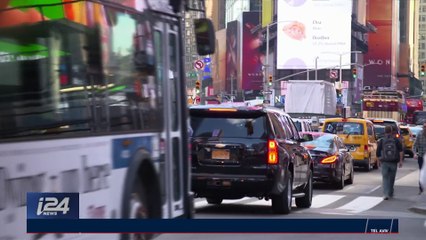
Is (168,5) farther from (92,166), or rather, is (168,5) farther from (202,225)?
(202,225)

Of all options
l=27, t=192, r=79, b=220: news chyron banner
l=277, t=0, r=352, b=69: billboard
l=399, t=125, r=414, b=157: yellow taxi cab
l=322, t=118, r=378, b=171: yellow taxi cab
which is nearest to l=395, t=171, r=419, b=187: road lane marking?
l=322, t=118, r=378, b=171: yellow taxi cab

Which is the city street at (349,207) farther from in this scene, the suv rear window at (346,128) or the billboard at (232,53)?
the billboard at (232,53)

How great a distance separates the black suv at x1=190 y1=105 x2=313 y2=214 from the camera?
13586 mm

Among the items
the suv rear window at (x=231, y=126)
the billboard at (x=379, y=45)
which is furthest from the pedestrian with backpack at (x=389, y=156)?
the billboard at (x=379, y=45)

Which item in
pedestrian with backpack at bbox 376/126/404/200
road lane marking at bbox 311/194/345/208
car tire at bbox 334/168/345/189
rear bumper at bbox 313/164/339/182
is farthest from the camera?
car tire at bbox 334/168/345/189

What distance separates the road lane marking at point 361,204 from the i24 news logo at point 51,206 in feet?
34.5

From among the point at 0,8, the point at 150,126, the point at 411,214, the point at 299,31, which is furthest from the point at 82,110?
the point at 299,31

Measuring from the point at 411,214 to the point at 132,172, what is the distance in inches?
353

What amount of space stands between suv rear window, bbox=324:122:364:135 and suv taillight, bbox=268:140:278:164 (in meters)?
15.1

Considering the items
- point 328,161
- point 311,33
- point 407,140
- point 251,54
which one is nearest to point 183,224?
point 328,161

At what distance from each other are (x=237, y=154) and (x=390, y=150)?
578cm

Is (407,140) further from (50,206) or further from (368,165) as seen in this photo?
(50,206)

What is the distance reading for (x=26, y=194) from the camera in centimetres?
535

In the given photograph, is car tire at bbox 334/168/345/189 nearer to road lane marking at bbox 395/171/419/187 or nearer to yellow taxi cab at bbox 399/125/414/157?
road lane marking at bbox 395/171/419/187
